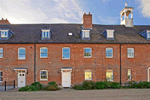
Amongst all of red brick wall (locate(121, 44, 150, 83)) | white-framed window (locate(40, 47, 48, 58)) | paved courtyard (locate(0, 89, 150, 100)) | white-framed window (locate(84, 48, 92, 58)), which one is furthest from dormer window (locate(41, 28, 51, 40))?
red brick wall (locate(121, 44, 150, 83))

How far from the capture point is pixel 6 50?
18.0 metres

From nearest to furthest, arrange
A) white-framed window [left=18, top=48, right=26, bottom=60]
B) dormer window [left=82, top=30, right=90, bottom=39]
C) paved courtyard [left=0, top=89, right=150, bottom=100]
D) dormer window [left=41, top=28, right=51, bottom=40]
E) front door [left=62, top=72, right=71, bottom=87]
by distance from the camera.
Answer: paved courtyard [left=0, top=89, right=150, bottom=100]
front door [left=62, top=72, right=71, bottom=87]
white-framed window [left=18, top=48, right=26, bottom=60]
dormer window [left=41, top=28, right=51, bottom=40]
dormer window [left=82, top=30, right=90, bottom=39]

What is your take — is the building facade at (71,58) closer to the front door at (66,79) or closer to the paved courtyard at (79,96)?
the front door at (66,79)

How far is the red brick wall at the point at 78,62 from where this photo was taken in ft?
59.1

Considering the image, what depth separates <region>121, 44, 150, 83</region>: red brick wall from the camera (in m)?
18.5

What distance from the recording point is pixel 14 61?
59.0ft

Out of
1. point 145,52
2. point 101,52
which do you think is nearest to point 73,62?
point 101,52

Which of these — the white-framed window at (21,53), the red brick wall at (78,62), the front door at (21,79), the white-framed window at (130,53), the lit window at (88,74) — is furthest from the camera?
the white-framed window at (130,53)

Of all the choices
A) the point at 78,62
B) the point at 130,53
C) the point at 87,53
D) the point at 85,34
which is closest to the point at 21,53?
the point at 78,62

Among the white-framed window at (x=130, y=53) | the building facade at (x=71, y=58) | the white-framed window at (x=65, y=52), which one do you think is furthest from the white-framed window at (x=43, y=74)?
the white-framed window at (x=130, y=53)

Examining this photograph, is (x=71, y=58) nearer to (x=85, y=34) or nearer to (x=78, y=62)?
(x=78, y=62)

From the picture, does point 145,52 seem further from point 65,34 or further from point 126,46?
point 65,34

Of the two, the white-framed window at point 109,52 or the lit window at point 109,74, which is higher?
the white-framed window at point 109,52

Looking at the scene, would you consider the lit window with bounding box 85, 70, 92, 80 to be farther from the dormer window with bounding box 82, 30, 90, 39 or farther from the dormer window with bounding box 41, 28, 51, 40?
the dormer window with bounding box 41, 28, 51, 40
